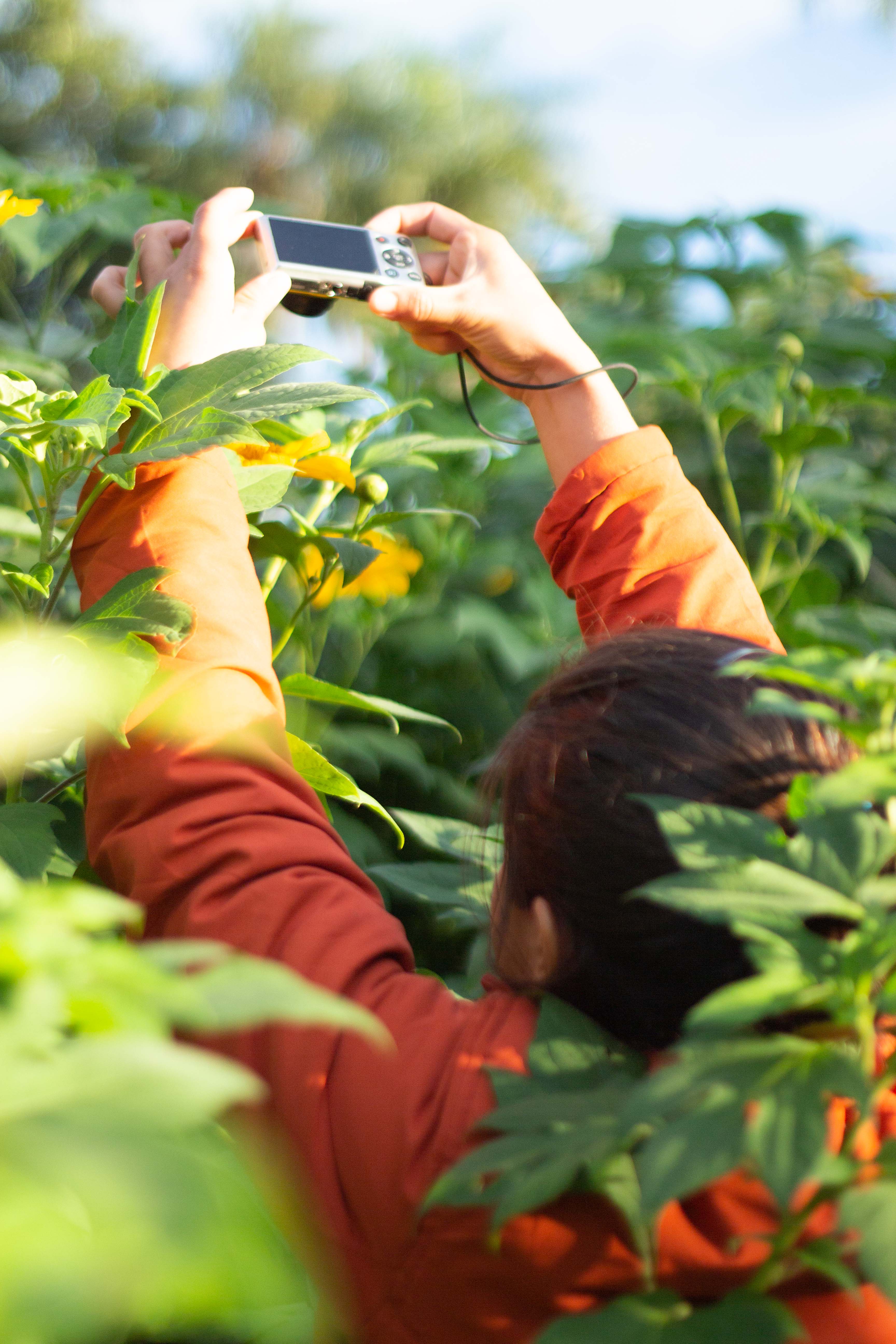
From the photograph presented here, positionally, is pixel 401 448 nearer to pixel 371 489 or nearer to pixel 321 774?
pixel 371 489

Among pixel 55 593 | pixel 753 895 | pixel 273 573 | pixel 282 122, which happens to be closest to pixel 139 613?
pixel 55 593

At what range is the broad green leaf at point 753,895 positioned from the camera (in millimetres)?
427

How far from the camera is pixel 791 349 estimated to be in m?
1.68

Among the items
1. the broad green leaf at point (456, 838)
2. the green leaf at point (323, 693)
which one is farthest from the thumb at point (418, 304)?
the broad green leaf at point (456, 838)

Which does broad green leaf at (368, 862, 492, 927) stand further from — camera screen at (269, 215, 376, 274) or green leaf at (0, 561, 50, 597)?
camera screen at (269, 215, 376, 274)

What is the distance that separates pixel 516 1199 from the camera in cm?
42

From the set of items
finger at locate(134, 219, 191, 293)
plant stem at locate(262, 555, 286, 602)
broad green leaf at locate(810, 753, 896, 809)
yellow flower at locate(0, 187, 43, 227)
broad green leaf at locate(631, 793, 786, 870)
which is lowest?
plant stem at locate(262, 555, 286, 602)

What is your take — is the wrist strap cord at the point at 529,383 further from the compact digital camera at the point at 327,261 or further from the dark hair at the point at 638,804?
the dark hair at the point at 638,804

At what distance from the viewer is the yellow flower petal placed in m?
1.00

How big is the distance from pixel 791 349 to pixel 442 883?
1.10 m

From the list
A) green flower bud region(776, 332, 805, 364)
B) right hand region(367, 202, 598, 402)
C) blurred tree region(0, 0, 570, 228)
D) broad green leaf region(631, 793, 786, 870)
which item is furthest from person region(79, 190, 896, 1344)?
blurred tree region(0, 0, 570, 228)

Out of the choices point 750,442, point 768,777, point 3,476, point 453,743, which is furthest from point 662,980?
point 750,442

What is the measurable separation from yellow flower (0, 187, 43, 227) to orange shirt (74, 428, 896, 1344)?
0.82 ft

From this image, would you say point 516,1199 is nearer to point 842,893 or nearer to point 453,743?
point 842,893
